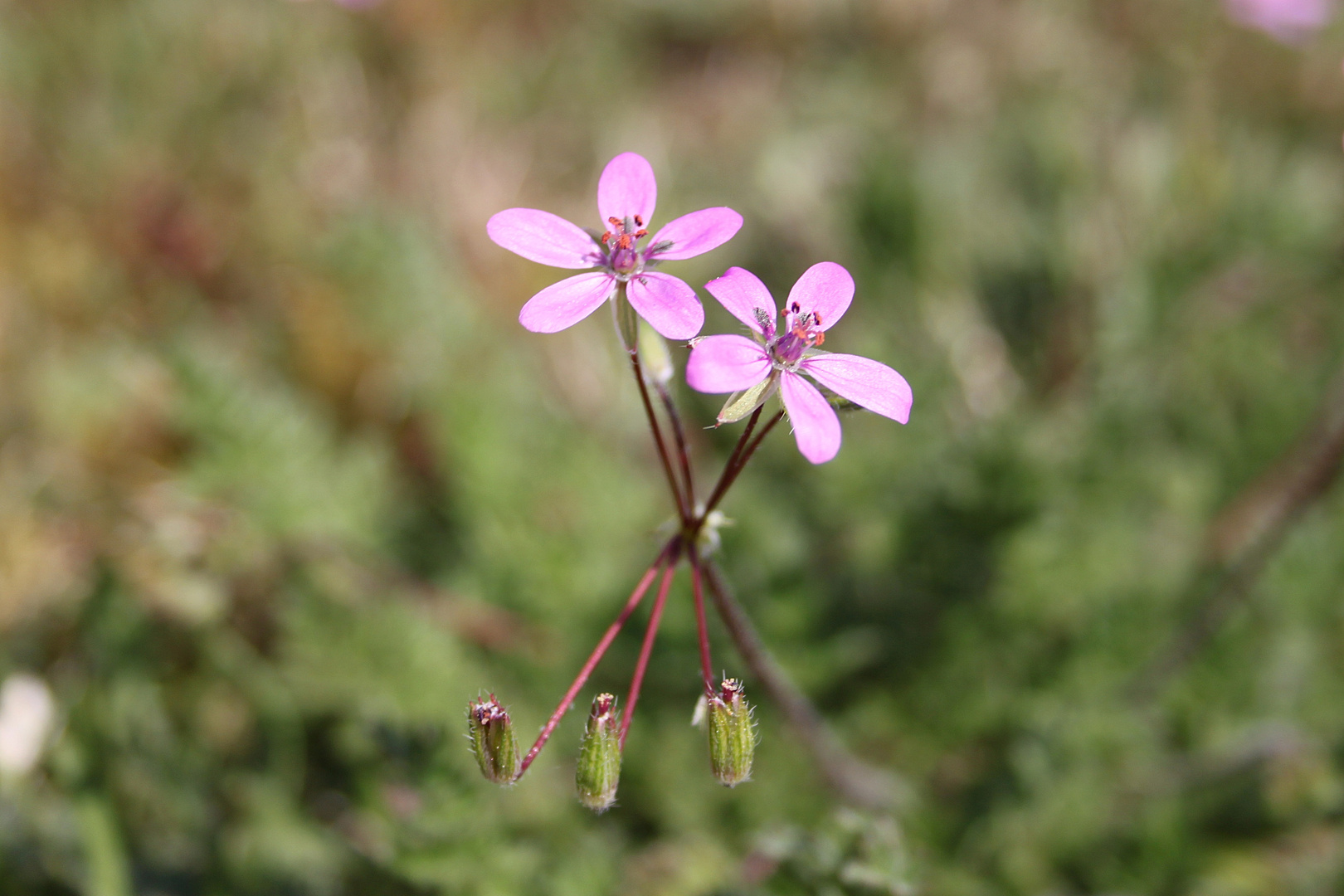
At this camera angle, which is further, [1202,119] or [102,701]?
[1202,119]

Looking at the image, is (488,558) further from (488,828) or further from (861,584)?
(861,584)

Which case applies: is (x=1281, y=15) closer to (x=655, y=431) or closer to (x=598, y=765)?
(x=655, y=431)

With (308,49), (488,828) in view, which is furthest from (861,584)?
(308,49)

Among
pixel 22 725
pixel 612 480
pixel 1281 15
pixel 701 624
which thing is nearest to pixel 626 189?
pixel 701 624

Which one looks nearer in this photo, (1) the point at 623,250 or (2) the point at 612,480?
(1) the point at 623,250

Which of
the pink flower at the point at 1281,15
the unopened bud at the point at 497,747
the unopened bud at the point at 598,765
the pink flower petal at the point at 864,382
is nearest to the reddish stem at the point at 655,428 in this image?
the pink flower petal at the point at 864,382

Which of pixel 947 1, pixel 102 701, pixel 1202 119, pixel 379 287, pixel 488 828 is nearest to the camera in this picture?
pixel 488 828
